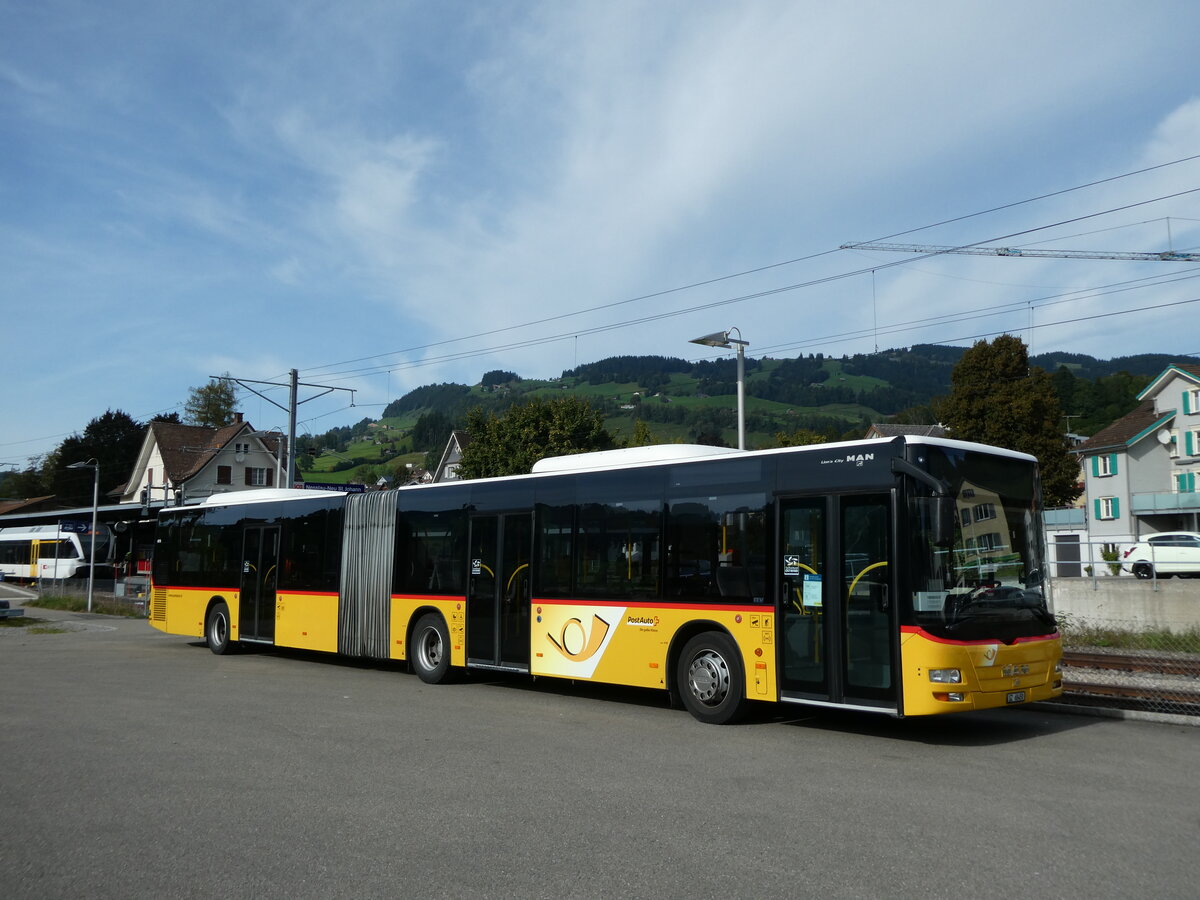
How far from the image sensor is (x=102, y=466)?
265ft

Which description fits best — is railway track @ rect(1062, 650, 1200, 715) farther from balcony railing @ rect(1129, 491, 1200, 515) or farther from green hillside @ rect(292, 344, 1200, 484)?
green hillside @ rect(292, 344, 1200, 484)

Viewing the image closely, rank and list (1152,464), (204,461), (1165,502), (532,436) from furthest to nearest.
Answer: (204,461) → (532,436) → (1152,464) → (1165,502)

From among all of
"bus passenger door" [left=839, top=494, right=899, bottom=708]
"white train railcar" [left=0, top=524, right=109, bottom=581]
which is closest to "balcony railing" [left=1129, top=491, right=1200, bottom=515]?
"bus passenger door" [left=839, top=494, right=899, bottom=708]

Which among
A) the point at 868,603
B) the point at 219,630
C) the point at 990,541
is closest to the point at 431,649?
the point at 219,630

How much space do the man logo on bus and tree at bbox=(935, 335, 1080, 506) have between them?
4245 centimetres

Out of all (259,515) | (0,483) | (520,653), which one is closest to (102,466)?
(0,483)

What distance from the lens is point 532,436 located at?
5800 centimetres

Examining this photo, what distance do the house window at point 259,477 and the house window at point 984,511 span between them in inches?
2780

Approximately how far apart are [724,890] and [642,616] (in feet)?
22.3

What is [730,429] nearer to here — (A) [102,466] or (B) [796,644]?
(A) [102,466]

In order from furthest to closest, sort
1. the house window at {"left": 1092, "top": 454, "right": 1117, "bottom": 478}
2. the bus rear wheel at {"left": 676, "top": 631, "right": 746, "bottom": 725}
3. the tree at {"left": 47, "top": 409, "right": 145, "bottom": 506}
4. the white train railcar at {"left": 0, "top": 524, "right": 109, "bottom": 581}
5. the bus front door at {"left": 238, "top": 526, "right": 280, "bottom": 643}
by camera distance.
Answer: the tree at {"left": 47, "top": 409, "right": 145, "bottom": 506} → the house window at {"left": 1092, "top": 454, "right": 1117, "bottom": 478} → the white train railcar at {"left": 0, "top": 524, "right": 109, "bottom": 581} → the bus front door at {"left": 238, "top": 526, "right": 280, "bottom": 643} → the bus rear wheel at {"left": 676, "top": 631, "right": 746, "bottom": 725}

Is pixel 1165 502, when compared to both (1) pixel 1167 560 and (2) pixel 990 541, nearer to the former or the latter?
(1) pixel 1167 560

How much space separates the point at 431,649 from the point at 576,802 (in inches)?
337

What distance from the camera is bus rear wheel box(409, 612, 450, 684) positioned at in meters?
15.1
